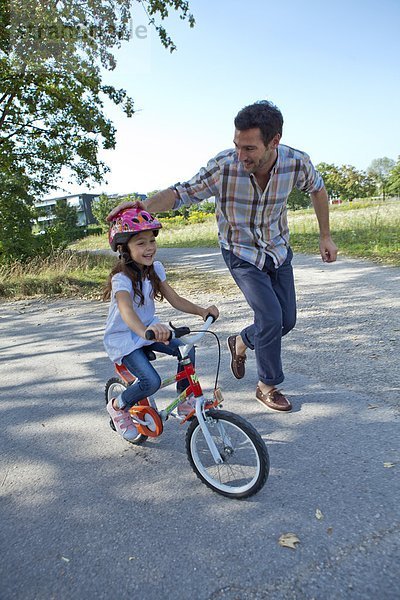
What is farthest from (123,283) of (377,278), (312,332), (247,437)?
(377,278)

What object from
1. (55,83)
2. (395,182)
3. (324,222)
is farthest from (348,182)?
(324,222)

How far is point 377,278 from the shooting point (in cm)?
828

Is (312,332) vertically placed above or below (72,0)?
below

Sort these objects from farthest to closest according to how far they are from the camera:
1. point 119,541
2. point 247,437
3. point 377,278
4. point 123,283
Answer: point 377,278, point 123,283, point 247,437, point 119,541

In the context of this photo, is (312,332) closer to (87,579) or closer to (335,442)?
(335,442)

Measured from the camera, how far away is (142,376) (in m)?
2.95

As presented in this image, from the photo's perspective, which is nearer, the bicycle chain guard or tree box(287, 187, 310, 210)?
the bicycle chain guard

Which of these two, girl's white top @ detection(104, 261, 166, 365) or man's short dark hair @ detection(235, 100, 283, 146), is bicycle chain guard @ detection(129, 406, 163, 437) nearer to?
girl's white top @ detection(104, 261, 166, 365)

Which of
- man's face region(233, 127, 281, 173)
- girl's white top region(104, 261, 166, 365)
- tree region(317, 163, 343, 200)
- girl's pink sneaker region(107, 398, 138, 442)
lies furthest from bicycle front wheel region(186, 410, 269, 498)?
tree region(317, 163, 343, 200)

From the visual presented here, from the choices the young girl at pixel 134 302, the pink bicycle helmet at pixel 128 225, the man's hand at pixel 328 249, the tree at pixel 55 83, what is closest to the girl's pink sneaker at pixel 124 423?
the young girl at pixel 134 302

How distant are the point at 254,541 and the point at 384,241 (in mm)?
11382

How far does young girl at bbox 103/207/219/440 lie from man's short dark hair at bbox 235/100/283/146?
0.89 m

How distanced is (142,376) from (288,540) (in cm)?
128

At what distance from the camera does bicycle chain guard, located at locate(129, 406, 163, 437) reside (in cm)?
305
